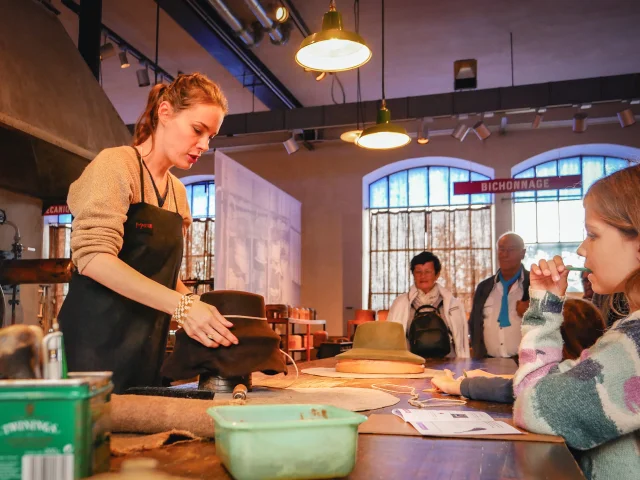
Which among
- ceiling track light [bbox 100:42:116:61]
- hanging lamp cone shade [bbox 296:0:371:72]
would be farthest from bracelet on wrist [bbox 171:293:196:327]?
ceiling track light [bbox 100:42:116:61]

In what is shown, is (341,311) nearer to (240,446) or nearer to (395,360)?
(395,360)

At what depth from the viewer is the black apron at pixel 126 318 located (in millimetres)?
1698

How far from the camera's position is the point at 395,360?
2408 mm

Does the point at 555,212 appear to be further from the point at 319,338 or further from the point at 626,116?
the point at 319,338

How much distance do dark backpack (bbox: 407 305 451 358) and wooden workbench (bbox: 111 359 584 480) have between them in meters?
2.93

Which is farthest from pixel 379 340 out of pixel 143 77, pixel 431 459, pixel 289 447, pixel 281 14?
pixel 143 77

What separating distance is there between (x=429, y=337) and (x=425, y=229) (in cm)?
759

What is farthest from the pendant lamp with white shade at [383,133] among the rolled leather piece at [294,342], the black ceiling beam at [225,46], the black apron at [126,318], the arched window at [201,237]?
the arched window at [201,237]

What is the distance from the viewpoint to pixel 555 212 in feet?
35.8

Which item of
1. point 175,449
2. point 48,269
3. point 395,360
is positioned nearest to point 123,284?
point 175,449

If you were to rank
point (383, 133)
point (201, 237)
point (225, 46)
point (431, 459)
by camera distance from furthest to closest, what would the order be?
point (201, 237) < point (225, 46) < point (383, 133) < point (431, 459)

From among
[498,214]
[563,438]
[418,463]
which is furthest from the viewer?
[498,214]

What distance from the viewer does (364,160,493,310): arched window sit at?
11.1 m

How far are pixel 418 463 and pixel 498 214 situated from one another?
10522 mm
